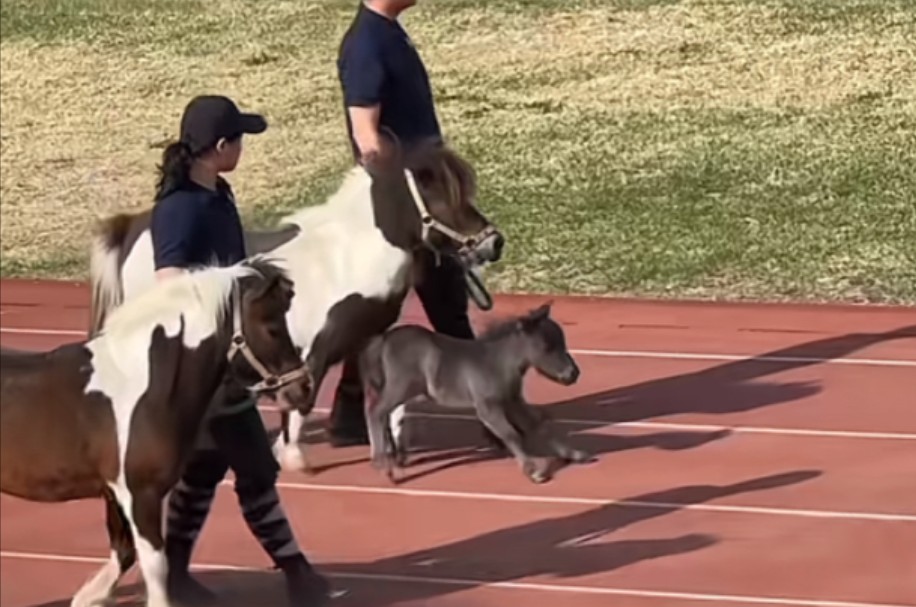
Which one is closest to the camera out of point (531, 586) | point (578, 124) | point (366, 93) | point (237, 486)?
point (237, 486)

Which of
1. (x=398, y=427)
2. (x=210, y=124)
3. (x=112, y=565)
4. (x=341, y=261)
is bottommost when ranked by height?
(x=398, y=427)

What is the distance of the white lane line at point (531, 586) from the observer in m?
5.80

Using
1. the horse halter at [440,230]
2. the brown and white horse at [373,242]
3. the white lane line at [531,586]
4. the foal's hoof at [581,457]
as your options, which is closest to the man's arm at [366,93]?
the brown and white horse at [373,242]

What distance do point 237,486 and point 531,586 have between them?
0.98m

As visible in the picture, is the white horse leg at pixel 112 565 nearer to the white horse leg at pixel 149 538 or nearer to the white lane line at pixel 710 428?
the white horse leg at pixel 149 538

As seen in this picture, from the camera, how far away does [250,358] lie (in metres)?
5.06

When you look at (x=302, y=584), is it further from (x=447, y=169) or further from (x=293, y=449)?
(x=447, y=169)

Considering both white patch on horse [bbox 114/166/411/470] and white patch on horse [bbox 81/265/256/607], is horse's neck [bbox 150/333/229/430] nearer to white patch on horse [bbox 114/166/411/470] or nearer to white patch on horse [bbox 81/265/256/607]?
white patch on horse [bbox 81/265/256/607]

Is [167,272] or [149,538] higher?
[167,272]

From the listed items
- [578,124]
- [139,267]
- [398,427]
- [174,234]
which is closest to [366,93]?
[398,427]

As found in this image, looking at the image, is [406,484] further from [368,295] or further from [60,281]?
[60,281]

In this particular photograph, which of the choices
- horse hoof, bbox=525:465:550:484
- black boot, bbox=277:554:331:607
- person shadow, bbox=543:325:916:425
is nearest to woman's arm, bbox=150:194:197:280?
black boot, bbox=277:554:331:607

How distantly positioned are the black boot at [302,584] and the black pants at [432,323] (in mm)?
1442

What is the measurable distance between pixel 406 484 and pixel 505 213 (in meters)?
5.45
